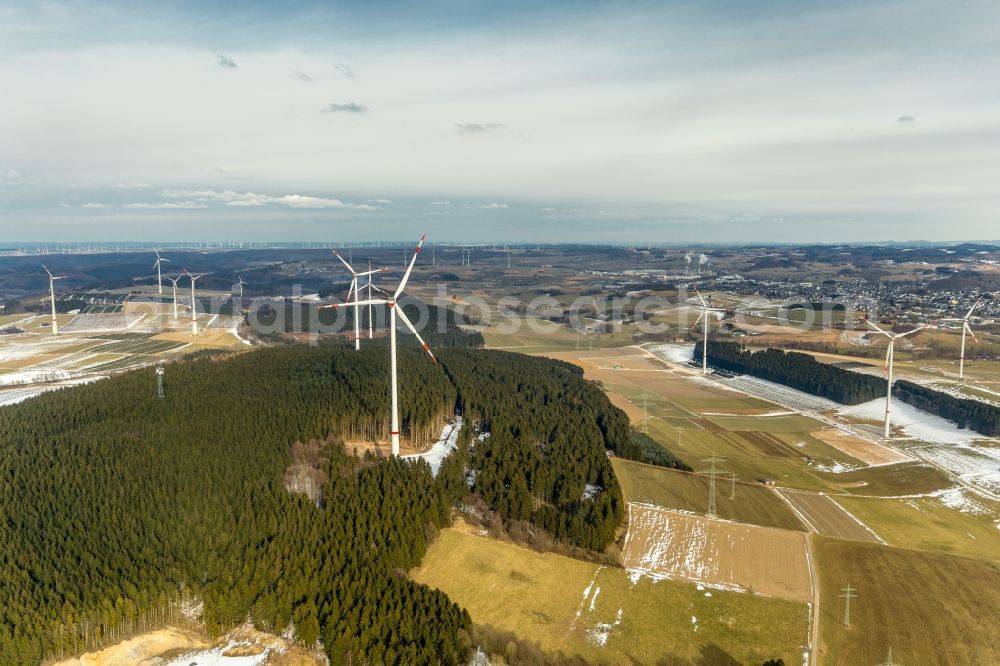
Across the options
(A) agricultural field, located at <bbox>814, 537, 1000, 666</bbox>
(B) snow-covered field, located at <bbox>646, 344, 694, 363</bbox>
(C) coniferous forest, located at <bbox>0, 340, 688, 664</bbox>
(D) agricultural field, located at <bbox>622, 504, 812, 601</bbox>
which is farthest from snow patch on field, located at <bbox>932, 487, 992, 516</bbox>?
(B) snow-covered field, located at <bbox>646, 344, 694, 363</bbox>

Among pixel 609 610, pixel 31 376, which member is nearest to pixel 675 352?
pixel 609 610

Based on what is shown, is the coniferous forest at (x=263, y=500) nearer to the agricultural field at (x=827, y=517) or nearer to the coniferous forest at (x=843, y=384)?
the agricultural field at (x=827, y=517)

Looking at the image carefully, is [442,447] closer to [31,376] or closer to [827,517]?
[827,517]

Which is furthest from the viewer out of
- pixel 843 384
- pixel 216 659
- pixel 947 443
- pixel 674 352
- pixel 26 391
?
pixel 674 352

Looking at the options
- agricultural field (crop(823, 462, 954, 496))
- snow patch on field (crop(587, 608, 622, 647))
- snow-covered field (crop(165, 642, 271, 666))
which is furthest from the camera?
agricultural field (crop(823, 462, 954, 496))

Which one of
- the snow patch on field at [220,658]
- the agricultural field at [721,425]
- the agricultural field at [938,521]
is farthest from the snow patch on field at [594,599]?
the agricultural field at [721,425]

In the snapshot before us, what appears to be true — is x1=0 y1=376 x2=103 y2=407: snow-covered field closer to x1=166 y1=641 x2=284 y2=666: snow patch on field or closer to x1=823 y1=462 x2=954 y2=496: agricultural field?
x1=166 y1=641 x2=284 y2=666: snow patch on field
